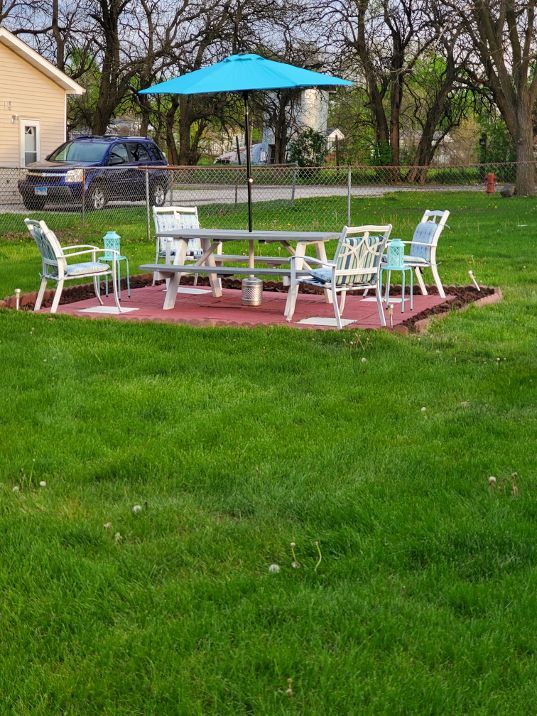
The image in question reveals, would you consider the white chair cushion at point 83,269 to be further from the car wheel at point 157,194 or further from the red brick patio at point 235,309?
the car wheel at point 157,194

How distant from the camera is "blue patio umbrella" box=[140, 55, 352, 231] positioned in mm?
9852

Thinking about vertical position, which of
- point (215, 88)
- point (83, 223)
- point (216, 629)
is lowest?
point (216, 629)

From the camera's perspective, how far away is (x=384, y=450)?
204 inches

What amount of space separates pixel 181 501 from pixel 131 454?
2.31 feet

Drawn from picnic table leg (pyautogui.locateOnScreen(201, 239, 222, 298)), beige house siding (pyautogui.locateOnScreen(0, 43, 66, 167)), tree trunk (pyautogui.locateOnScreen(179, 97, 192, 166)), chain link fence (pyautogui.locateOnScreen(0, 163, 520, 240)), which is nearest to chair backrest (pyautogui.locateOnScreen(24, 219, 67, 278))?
picnic table leg (pyautogui.locateOnScreen(201, 239, 222, 298))

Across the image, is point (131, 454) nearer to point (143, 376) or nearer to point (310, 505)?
point (310, 505)

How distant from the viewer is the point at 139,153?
2519 centimetres

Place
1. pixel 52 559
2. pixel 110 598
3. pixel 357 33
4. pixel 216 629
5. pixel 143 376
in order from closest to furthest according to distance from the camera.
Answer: pixel 216 629
pixel 110 598
pixel 52 559
pixel 143 376
pixel 357 33

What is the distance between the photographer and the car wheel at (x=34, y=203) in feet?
71.7

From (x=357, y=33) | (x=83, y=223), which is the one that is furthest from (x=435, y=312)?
(x=357, y=33)

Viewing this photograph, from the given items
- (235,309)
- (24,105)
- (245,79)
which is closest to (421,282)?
(235,309)

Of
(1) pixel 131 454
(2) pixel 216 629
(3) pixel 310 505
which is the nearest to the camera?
(2) pixel 216 629

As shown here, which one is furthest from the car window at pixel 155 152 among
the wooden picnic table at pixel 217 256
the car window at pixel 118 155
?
the wooden picnic table at pixel 217 256

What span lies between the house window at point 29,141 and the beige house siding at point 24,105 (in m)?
0.13
